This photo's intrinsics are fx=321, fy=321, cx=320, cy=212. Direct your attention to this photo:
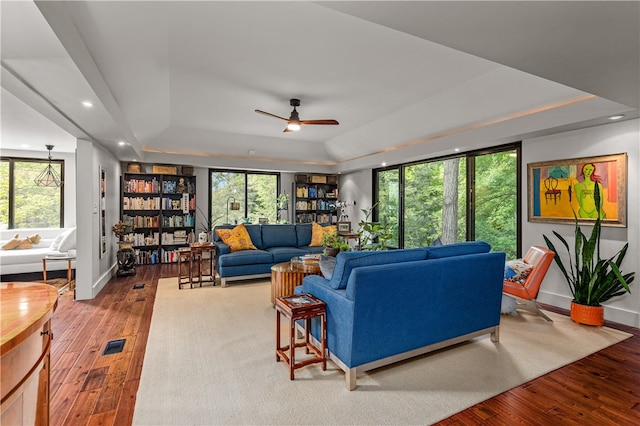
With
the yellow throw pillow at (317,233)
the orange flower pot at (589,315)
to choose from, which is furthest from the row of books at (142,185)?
the orange flower pot at (589,315)

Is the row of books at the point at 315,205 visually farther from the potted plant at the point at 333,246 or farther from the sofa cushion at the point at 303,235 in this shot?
the potted plant at the point at 333,246

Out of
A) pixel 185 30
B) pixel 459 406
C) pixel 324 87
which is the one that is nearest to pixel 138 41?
pixel 185 30

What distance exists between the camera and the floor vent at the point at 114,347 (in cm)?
299

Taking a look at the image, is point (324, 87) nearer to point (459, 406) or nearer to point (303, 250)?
point (303, 250)

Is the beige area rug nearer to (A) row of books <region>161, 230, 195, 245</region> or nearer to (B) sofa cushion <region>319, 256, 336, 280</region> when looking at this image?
(B) sofa cushion <region>319, 256, 336, 280</region>

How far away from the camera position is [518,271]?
4.02 meters

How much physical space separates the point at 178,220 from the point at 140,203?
884 mm

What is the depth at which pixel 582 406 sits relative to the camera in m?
2.22

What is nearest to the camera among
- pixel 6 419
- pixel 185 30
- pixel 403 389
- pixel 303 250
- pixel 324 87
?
pixel 6 419

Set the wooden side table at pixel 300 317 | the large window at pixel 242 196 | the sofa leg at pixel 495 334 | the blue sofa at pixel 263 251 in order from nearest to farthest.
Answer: the wooden side table at pixel 300 317 → the sofa leg at pixel 495 334 → the blue sofa at pixel 263 251 → the large window at pixel 242 196

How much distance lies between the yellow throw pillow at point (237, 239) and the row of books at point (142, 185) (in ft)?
8.48

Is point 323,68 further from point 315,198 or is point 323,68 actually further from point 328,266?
point 315,198

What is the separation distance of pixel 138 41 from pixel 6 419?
295 centimetres

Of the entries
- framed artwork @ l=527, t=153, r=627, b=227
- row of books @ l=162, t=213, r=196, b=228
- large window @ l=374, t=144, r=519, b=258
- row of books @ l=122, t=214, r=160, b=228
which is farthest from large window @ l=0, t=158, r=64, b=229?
framed artwork @ l=527, t=153, r=627, b=227
